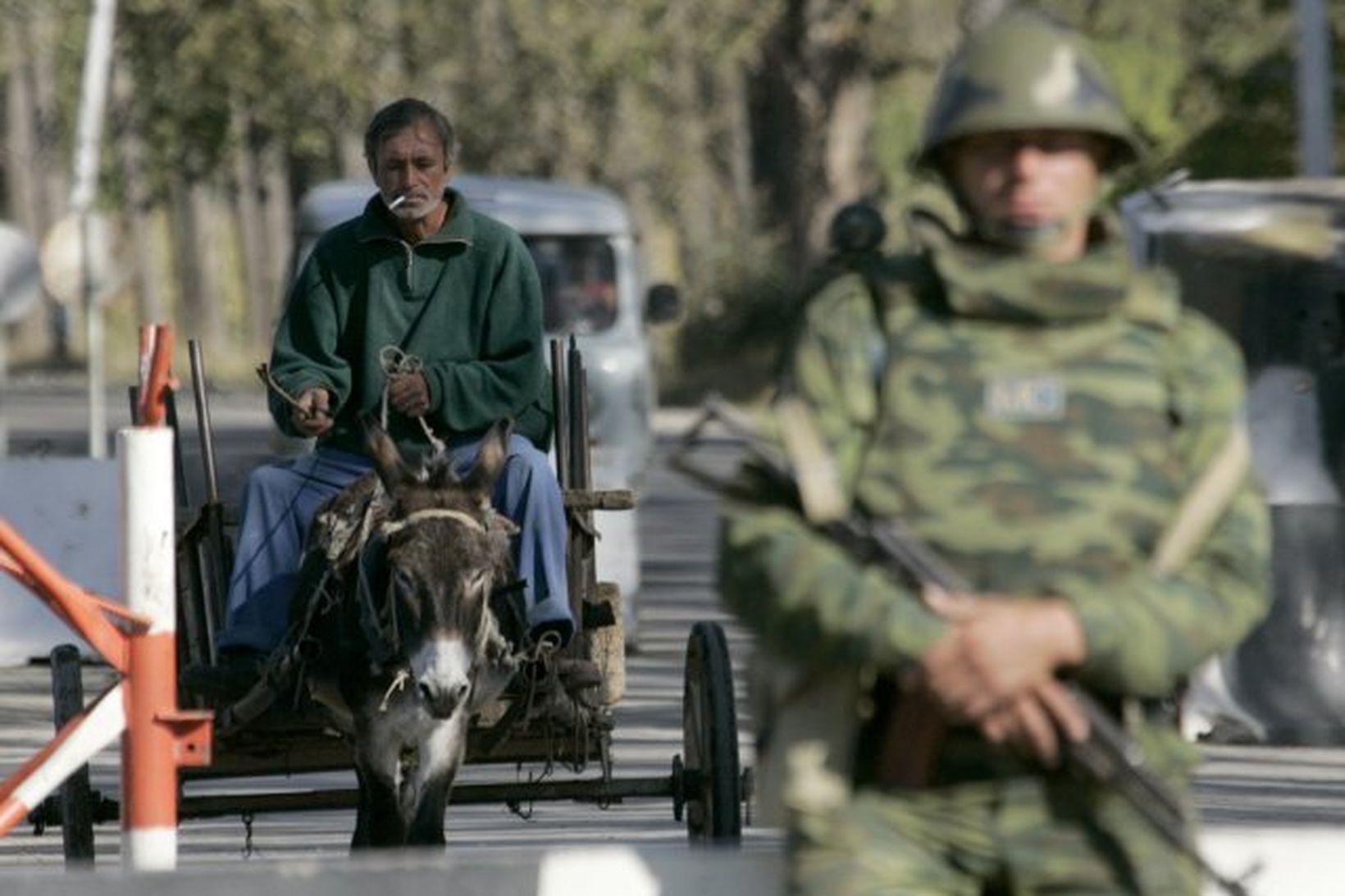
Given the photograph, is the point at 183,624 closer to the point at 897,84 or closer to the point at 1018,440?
the point at 1018,440

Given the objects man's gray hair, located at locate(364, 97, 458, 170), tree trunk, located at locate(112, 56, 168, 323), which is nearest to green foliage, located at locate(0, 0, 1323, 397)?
tree trunk, located at locate(112, 56, 168, 323)

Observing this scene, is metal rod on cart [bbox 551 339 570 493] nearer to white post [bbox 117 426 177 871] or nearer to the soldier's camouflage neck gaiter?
white post [bbox 117 426 177 871]

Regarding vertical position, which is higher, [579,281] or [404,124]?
[404,124]

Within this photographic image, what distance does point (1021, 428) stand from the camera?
541 centimetres

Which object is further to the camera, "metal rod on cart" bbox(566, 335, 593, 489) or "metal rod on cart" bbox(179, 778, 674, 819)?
"metal rod on cart" bbox(566, 335, 593, 489)

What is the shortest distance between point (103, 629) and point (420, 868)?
2.11m

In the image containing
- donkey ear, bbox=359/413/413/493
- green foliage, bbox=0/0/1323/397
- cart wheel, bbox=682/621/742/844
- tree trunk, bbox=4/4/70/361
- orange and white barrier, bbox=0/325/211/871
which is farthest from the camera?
tree trunk, bbox=4/4/70/361

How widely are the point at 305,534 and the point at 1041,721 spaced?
5113mm

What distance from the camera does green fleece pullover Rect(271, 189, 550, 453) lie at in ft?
33.8

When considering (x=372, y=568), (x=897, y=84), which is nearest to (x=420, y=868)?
(x=372, y=568)

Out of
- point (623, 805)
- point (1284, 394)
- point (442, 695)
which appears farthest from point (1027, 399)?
point (1284, 394)

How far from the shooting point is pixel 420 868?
5930 millimetres

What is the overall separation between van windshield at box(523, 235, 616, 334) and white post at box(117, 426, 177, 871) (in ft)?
58.6

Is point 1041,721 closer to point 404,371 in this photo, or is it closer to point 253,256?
point 404,371
